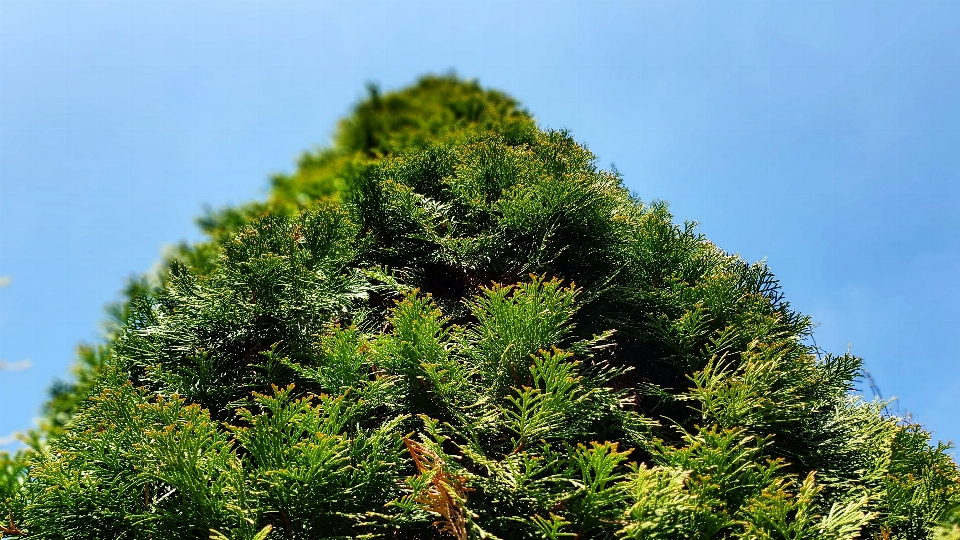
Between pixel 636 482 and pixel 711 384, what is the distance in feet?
5.19

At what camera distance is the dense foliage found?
3240mm

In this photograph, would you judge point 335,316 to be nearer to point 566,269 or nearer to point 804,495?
point 566,269

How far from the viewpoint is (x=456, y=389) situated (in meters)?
3.91

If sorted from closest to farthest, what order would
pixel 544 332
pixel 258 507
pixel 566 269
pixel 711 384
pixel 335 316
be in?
pixel 258 507 → pixel 544 332 → pixel 711 384 → pixel 335 316 → pixel 566 269

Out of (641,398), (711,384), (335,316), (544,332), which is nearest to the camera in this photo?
(544,332)

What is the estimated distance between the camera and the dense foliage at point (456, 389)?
128 inches

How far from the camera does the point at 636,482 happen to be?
3219mm

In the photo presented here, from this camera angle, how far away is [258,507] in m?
3.18

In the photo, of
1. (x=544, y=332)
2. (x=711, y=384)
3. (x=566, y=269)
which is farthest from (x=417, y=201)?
(x=711, y=384)

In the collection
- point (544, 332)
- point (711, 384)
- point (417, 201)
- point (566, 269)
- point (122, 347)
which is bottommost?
point (711, 384)

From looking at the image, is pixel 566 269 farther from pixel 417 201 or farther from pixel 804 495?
pixel 804 495

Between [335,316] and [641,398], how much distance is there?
3.15 meters

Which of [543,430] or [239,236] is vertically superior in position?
[239,236]

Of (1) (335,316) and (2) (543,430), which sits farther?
(1) (335,316)
